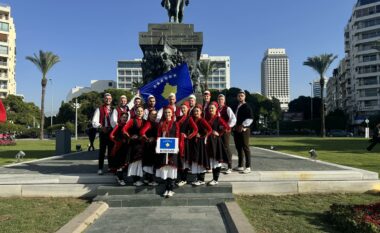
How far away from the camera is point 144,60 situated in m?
15.5

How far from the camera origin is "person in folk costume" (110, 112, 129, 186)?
8.60 metres

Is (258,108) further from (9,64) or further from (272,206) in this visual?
(272,206)

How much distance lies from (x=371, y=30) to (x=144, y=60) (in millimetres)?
79336

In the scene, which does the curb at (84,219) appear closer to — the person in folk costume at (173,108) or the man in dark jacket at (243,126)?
the person in folk costume at (173,108)

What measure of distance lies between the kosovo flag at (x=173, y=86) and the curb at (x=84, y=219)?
410cm

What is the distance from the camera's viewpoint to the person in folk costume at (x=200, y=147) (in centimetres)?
842

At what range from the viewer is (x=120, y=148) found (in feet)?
28.5

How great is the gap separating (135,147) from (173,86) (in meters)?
3.05

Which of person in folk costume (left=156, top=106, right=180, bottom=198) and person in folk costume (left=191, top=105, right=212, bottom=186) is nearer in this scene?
person in folk costume (left=156, top=106, right=180, bottom=198)

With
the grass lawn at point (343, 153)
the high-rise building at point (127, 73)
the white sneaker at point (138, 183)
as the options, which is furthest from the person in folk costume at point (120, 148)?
the high-rise building at point (127, 73)

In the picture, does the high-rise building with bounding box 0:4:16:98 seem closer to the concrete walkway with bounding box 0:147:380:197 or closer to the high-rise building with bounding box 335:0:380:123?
the high-rise building with bounding box 335:0:380:123

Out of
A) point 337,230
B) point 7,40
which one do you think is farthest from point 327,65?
point 7,40

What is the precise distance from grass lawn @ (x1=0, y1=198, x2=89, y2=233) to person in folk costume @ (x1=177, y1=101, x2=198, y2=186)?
216cm

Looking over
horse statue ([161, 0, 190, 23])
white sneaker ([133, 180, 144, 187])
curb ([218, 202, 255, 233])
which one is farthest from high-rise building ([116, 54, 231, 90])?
curb ([218, 202, 255, 233])
